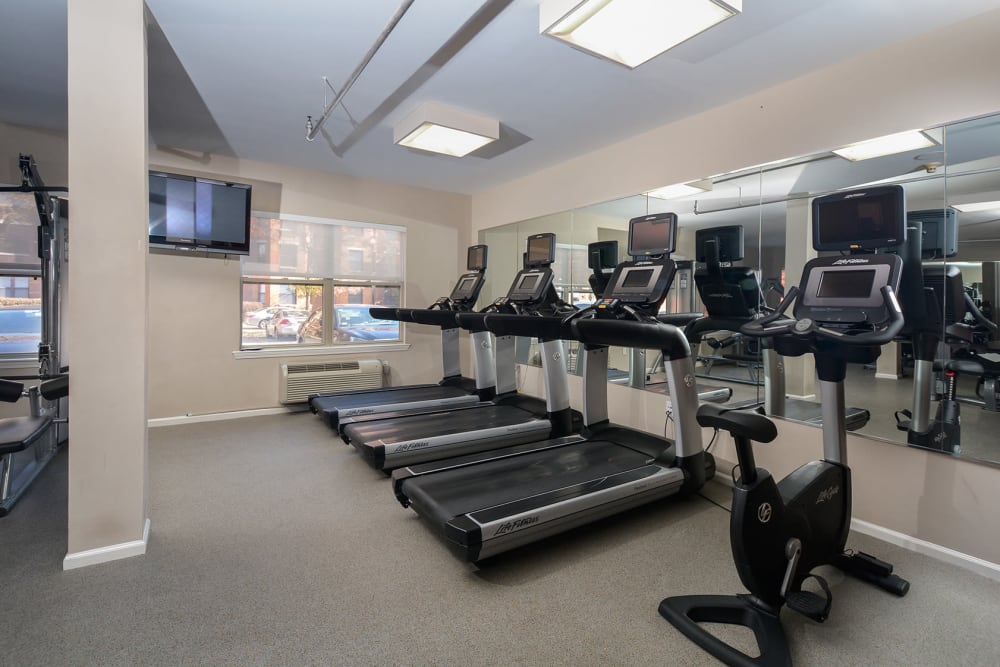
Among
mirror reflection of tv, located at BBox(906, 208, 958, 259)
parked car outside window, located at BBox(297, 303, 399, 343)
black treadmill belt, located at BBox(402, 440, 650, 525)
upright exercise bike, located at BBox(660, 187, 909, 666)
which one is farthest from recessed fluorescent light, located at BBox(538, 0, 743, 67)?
parked car outside window, located at BBox(297, 303, 399, 343)

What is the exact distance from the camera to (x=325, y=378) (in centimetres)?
539

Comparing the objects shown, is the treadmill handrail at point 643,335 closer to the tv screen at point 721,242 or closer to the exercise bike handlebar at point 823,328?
the exercise bike handlebar at point 823,328

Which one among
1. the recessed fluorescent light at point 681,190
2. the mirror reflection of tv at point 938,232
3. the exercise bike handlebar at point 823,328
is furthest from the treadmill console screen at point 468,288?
the mirror reflection of tv at point 938,232

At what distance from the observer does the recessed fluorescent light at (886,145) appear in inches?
101

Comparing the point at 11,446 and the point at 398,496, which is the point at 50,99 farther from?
the point at 398,496

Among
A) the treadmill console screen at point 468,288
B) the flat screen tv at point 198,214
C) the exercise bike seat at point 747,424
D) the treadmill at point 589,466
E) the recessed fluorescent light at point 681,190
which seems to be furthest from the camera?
the treadmill console screen at point 468,288

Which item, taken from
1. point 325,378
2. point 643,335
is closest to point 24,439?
point 325,378

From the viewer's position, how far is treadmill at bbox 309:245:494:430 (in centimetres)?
457

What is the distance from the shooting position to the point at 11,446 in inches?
111

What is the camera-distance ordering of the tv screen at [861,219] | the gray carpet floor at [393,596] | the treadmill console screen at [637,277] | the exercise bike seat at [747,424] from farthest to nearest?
the treadmill console screen at [637,277]
the tv screen at [861,219]
the gray carpet floor at [393,596]
the exercise bike seat at [747,424]

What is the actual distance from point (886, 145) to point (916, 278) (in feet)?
2.56

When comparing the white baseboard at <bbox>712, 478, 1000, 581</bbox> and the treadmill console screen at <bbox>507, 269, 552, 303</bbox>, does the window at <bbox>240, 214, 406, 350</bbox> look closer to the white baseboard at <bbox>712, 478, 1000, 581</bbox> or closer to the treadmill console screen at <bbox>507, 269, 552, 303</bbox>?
the treadmill console screen at <bbox>507, 269, 552, 303</bbox>

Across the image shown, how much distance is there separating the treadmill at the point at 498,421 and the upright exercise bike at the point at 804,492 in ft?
5.00

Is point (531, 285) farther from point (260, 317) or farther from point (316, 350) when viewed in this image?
point (260, 317)
